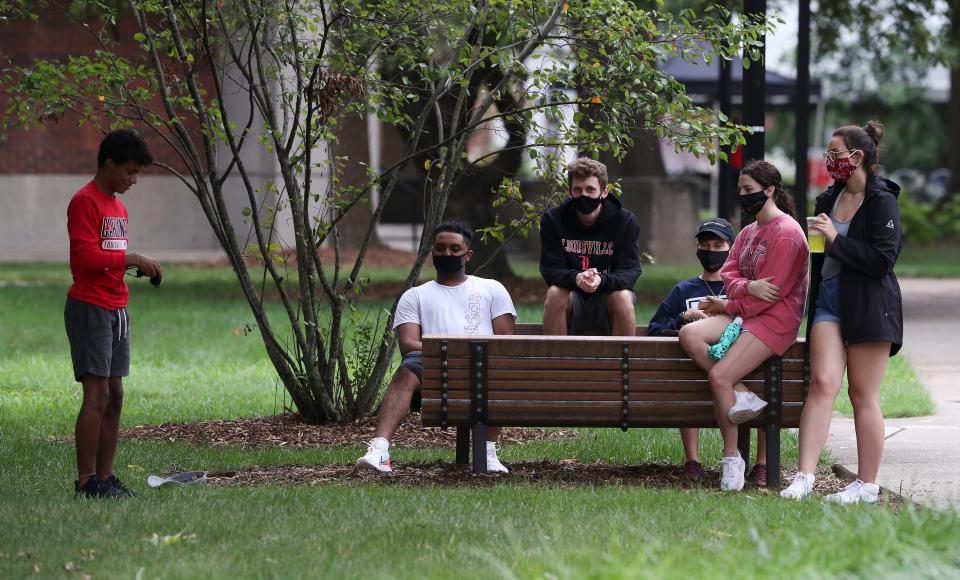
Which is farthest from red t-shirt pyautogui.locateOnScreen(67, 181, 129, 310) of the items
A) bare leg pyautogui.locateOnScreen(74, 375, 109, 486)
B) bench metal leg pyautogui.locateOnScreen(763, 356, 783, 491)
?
bench metal leg pyautogui.locateOnScreen(763, 356, 783, 491)

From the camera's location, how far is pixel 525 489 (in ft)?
21.7

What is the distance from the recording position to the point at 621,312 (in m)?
7.46

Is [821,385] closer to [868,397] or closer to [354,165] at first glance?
[868,397]

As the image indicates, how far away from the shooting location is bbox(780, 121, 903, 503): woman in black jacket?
6.53 m

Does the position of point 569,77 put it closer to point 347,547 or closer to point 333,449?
point 333,449

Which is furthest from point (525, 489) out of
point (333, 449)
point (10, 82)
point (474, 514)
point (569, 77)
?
point (10, 82)

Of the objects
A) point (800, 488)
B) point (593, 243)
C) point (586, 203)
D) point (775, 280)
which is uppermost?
point (586, 203)

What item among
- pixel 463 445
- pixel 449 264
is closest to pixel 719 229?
pixel 449 264

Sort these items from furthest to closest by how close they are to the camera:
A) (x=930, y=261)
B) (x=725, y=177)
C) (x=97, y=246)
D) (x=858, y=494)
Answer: (x=930, y=261), (x=725, y=177), (x=858, y=494), (x=97, y=246)

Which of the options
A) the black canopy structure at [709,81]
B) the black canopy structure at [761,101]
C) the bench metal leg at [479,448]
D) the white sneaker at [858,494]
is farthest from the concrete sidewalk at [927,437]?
the black canopy structure at [709,81]

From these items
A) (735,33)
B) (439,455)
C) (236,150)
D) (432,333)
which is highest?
(735,33)

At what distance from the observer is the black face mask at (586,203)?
7.35 m

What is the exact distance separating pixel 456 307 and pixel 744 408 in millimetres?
1536

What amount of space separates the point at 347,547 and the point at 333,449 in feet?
9.16
